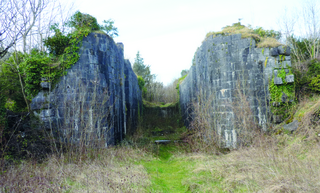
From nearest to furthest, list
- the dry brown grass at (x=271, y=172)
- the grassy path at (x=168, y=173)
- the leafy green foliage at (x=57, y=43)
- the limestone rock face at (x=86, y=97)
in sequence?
the dry brown grass at (x=271, y=172), the grassy path at (x=168, y=173), the limestone rock face at (x=86, y=97), the leafy green foliage at (x=57, y=43)

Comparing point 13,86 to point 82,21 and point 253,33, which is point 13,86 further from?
point 253,33

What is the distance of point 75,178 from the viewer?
4762mm

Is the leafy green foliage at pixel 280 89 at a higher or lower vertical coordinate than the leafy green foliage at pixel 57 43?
lower

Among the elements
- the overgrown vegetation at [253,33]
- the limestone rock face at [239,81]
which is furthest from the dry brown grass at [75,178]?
the overgrown vegetation at [253,33]

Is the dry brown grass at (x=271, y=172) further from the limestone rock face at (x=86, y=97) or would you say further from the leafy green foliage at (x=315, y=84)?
the limestone rock face at (x=86, y=97)

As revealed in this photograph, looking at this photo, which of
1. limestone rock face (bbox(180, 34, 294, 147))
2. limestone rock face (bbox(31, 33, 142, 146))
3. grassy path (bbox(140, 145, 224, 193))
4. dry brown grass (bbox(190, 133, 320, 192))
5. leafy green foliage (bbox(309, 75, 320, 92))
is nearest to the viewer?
dry brown grass (bbox(190, 133, 320, 192))

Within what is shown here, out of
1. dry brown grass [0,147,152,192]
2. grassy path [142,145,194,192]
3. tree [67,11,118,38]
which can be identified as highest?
tree [67,11,118,38]

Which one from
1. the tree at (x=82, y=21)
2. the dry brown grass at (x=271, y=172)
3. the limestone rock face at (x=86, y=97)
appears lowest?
the dry brown grass at (x=271, y=172)

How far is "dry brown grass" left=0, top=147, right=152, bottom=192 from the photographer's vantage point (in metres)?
4.04

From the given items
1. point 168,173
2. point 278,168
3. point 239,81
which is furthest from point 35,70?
point 278,168

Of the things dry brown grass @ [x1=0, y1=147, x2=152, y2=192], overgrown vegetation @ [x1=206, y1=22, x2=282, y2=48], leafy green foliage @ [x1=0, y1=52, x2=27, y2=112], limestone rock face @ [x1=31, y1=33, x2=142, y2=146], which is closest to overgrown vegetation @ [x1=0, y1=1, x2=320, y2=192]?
dry brown grass @ [x1=0, y1=147, x2=152, y2=192]

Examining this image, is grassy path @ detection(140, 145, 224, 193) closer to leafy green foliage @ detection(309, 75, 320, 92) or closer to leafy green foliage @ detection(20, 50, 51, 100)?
leafy green foliage @ detection(20, 50, 51, 100)

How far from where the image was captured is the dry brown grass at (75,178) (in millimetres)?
4035

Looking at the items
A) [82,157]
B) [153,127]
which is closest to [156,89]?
[153,127]
